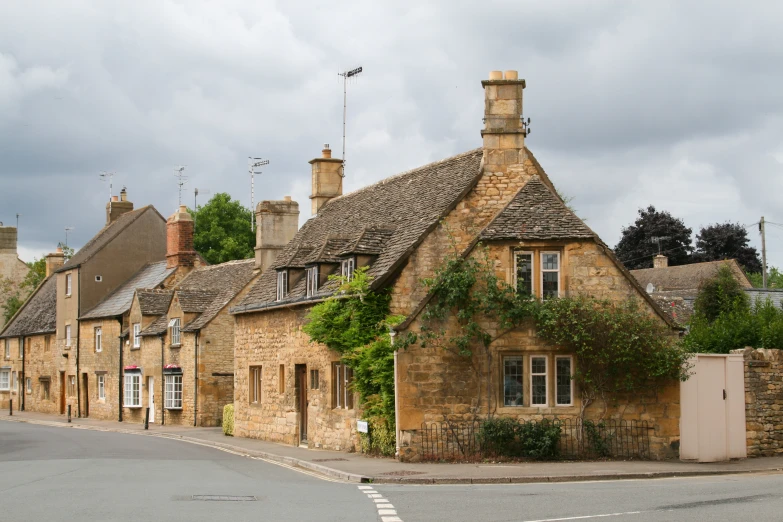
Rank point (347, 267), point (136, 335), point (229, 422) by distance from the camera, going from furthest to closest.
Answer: point (136, 335)
point (229, 422)
point (347, 267)

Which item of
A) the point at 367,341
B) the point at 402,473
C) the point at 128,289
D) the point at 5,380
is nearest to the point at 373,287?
the point at 367,341

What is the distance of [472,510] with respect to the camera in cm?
1405

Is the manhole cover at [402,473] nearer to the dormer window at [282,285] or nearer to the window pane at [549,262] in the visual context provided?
the window pane at [549,262]

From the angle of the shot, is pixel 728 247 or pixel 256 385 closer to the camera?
pixel 256 385

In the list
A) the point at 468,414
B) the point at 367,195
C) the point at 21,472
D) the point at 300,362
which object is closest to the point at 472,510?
the point at 468,414

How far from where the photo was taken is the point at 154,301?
4834cm

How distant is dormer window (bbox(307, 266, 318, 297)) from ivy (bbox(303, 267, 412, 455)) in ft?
8.27

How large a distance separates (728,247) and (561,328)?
2464 inches

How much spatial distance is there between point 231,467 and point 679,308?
21.6 m

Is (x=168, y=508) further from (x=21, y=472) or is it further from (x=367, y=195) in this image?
(x=367, y=195)

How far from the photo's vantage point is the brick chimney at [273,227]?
40.0 m

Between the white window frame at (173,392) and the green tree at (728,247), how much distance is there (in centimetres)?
5051

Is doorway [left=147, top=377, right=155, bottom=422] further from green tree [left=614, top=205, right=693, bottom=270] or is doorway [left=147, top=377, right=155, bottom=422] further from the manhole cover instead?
green tree [left=614, top=205, right=693, bottom=270]

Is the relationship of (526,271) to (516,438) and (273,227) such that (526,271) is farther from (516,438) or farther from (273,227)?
(273,227)
